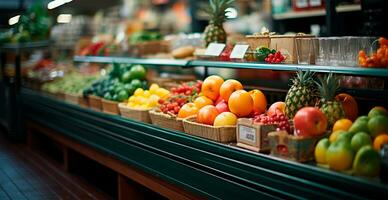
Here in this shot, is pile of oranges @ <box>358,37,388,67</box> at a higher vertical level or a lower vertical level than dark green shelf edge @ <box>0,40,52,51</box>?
lower

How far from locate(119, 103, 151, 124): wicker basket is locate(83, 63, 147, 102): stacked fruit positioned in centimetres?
32

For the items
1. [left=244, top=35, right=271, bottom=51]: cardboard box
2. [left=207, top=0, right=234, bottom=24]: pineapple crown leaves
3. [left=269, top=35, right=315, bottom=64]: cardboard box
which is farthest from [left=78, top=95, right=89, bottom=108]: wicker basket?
[left=269, top=35, right=315, bottom=64]: cardboard box

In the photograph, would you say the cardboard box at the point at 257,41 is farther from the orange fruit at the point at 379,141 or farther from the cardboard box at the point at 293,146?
the orange fruit at the point at 379,141

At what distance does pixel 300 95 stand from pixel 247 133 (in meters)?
0.39

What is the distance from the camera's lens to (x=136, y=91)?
4613mm

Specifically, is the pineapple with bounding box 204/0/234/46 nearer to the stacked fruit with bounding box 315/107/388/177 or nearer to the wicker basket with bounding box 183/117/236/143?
the wicker basket with bounding box 183/117/236/143

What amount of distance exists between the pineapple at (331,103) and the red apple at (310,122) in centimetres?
15

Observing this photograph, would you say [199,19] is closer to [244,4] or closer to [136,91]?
[244,4]

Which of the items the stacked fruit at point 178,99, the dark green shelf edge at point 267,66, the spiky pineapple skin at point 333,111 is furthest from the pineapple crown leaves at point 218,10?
the spiky pineapple skin at point 333,111

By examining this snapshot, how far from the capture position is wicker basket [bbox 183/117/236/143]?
3043mm

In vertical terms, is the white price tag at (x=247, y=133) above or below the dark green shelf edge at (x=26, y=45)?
below

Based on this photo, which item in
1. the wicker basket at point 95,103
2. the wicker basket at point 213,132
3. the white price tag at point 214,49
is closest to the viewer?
the wicker basket at point 213,132

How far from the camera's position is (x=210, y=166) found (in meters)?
3.05

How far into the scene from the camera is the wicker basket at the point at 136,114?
158 inches
